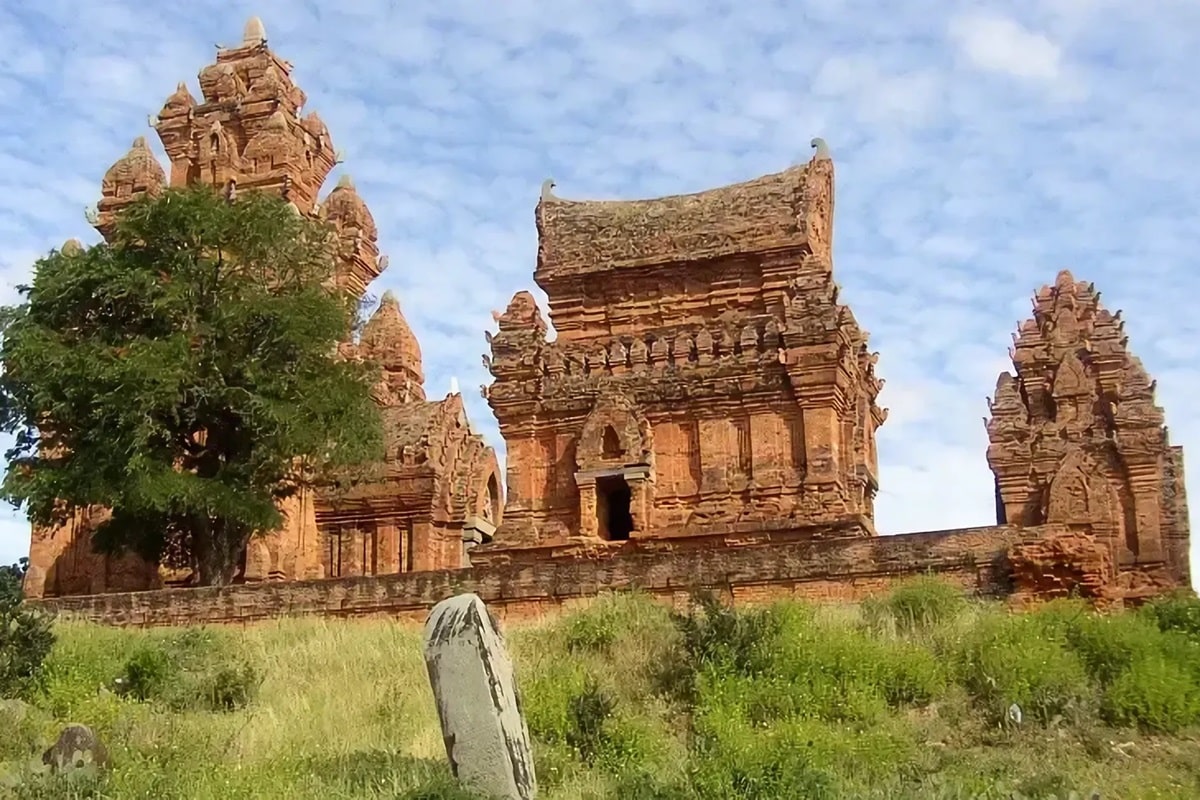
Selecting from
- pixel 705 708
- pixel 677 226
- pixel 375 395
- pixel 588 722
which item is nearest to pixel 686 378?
pixel 677 226

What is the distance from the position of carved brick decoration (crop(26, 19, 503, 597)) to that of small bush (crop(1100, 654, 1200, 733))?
55.8 feet

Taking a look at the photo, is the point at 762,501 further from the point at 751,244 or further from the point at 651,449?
the point at 751,244

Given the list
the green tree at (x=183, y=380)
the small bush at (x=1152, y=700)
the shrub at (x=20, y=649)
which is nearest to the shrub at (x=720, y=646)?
the small bush at (x=1152, y=700)

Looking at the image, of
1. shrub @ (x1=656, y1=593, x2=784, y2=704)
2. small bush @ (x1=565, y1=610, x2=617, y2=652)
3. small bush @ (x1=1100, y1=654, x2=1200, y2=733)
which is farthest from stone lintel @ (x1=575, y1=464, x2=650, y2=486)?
small bush @ (x1=1100, y1=654, x2=1200, y2=733)

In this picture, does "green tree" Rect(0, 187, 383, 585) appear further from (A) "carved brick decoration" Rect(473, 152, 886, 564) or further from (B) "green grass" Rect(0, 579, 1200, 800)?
(B) "green grass" Rect(0, 579, 1200, 800)

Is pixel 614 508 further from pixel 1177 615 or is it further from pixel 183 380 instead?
pixel 1177 615

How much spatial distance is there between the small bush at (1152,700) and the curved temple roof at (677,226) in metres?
14.4

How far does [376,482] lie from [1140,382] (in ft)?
45.1

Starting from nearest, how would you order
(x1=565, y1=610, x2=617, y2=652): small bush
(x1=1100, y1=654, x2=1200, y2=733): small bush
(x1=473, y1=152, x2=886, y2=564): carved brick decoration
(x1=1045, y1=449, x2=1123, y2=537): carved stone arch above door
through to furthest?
(x1=1100, y1=654, x2=1200, y2=733): small bush, (x1=565, y1=610, x2=617, y2=652): small bush, (x1=1045, y1=449, x2=1123, y2=537): carved stone arch above door, (x1=473, y1=152, x2=886, y2=564): carved brick decoration

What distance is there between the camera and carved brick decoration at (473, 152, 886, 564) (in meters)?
24.0

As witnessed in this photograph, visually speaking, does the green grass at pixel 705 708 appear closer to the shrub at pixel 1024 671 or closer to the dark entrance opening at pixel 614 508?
the shrub at pixel 1024 671

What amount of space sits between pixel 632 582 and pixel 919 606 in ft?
12.3

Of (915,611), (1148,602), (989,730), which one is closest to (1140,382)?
(1148,602)

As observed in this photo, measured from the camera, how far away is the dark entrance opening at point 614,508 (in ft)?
79.9
